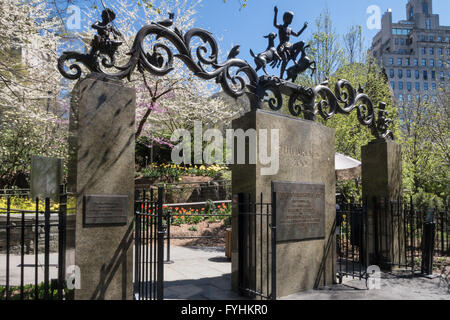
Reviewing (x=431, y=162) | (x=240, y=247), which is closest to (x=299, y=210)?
(x=240, y=247)

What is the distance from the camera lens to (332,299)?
19.4 feet

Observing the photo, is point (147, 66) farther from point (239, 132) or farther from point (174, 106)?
point (174, 106)

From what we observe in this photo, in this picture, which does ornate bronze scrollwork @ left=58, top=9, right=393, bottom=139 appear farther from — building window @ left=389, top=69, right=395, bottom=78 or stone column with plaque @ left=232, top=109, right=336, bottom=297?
building window @ left=389, top=69, right=395, bottom=78

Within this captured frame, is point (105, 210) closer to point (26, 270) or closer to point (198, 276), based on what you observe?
point (198, 276)

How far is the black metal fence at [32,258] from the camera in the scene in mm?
3869

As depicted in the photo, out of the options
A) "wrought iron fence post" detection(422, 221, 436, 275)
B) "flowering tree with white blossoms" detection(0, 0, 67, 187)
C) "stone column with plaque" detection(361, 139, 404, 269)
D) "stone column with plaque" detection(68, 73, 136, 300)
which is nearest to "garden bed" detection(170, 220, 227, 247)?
"stone column with plaque" detection(361, 139, 404, 269)

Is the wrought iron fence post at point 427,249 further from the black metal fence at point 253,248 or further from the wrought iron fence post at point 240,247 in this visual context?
the wrought iron fence post at point 240,247

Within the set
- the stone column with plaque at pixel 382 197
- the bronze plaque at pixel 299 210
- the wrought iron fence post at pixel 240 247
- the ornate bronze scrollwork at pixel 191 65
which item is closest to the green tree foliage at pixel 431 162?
the stone column with plaque at pixel 382 197

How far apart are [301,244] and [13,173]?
16.6 metres

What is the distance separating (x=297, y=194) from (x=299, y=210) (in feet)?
0.99

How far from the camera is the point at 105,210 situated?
426 cm
